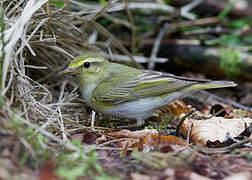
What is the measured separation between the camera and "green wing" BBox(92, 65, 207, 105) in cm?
429

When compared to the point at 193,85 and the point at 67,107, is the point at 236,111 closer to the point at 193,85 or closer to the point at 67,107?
the point at 193,85

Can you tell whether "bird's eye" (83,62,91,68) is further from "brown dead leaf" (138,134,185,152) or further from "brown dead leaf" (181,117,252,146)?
"brown dead leaf" (138,134,185,152)

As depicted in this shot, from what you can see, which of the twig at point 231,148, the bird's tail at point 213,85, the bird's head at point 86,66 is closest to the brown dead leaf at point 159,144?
the twig at point 231,148

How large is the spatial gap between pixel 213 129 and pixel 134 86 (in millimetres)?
1215

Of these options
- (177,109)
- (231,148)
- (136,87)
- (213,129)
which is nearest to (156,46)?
(177,109)

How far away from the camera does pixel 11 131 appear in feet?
8.25

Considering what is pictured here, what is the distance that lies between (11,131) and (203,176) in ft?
4.96

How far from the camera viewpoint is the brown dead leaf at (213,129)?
3.54m

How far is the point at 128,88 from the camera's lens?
14.4 feet

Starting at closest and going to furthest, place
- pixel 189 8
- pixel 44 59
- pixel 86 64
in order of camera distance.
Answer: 1. pixel 86 64
2. pixel 44 59
3. pixel 189 8

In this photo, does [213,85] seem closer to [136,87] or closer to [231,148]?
[136,87]

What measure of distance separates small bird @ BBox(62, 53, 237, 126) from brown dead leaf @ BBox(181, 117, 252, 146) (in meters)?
0.54

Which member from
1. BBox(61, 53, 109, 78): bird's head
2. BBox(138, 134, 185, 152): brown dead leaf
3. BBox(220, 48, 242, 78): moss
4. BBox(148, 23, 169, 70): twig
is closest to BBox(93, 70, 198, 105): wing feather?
BBox(61, 53, 109, 78): bird's head

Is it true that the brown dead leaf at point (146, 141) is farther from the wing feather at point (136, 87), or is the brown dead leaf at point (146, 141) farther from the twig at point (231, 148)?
the wing feather at point (136, 87)
